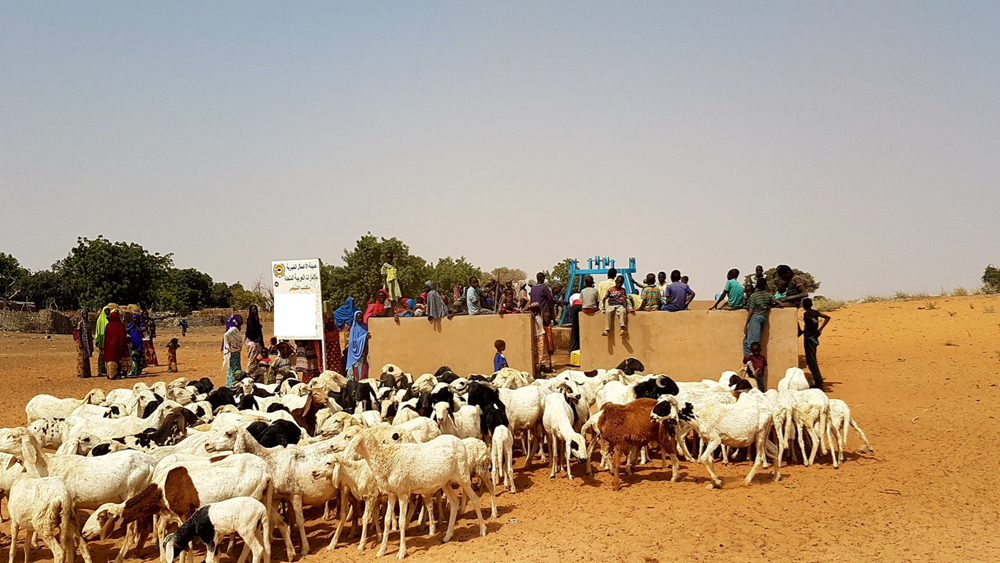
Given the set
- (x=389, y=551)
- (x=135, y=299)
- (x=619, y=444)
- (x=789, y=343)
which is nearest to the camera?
(x=389, y=551)

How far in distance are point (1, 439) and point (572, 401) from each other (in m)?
6.21

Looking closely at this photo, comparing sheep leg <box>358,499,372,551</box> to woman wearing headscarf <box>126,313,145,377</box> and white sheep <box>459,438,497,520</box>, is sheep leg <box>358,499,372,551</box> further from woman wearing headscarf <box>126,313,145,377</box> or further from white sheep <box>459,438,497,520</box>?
woman wearing headscarf <box>126,313,145,377</box>

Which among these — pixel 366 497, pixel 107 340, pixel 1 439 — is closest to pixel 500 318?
pixel 366 497

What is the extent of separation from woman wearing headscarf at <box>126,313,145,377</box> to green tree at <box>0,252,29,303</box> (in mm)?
35520

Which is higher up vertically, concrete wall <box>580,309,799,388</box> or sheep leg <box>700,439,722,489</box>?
concrete wall <box>580,309,799,388</box>

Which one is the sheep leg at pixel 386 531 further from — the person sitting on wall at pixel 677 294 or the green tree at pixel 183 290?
the green tree at pixel 183 290

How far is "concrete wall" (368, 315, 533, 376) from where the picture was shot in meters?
14.3

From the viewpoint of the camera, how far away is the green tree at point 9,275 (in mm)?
52125

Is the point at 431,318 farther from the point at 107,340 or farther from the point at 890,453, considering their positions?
the point at 107,340

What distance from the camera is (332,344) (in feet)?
49.3

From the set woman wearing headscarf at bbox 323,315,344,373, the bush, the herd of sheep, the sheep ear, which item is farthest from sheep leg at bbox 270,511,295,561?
the bush

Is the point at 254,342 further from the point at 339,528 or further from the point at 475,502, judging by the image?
the point at 475,502

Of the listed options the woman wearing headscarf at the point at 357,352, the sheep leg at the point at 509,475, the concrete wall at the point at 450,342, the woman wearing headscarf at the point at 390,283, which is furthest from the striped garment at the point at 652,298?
the sheep leg at the point at 509,475

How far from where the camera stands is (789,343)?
44.3ft
